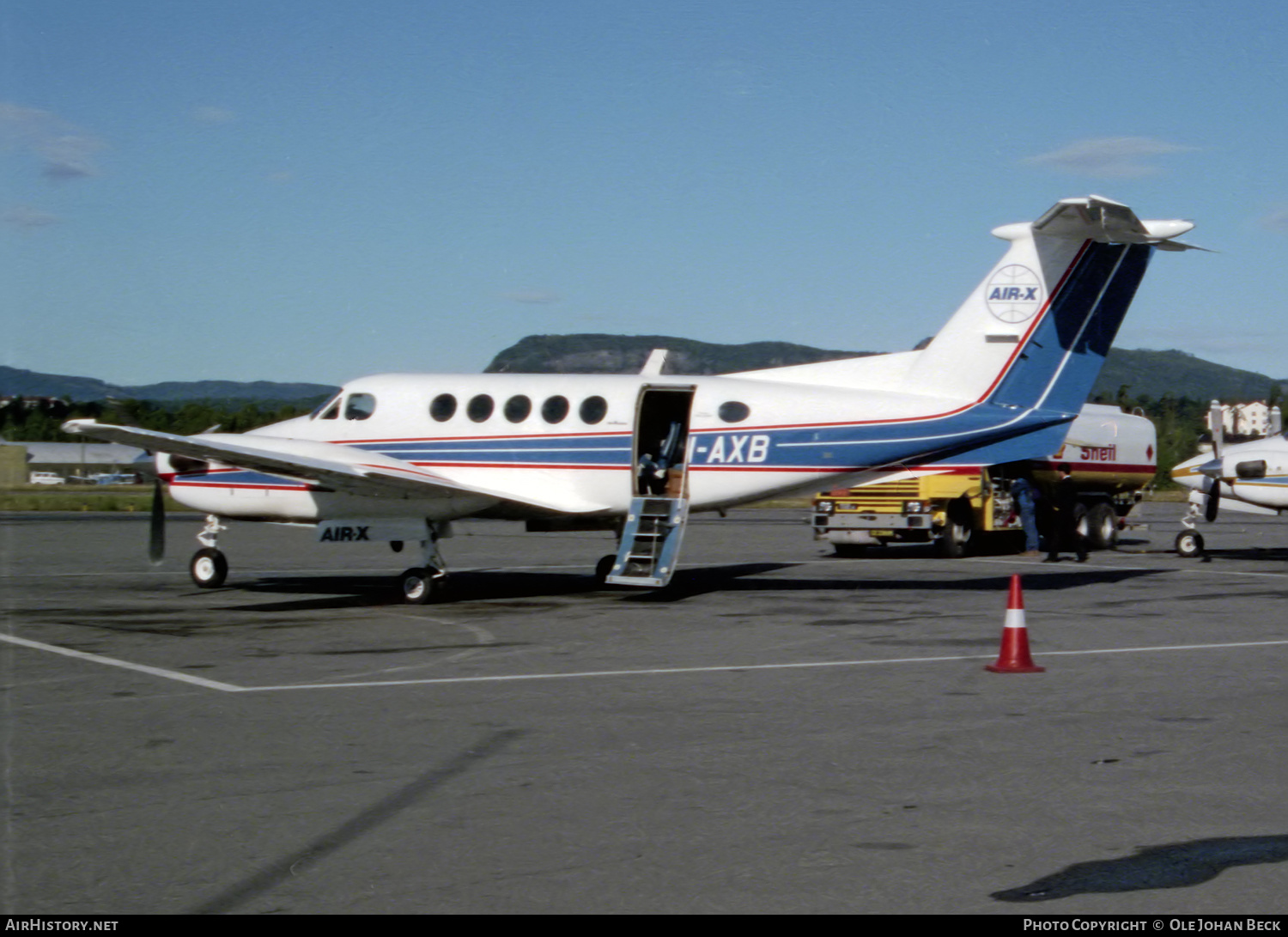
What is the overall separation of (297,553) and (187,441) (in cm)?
1182

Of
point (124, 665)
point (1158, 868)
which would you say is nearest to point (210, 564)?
point (124, 665)

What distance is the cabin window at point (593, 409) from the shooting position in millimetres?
16641

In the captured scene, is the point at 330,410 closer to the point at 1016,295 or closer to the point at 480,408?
the point at 480,408

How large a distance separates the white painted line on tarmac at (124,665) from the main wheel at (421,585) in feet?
15.4

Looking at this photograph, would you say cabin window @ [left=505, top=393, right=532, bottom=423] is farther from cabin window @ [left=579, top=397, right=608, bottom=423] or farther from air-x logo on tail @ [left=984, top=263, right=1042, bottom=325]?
air-x logo on tail @ [left=984, top=263, right=1042, bottom=325]

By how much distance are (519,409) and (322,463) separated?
2.77 metres

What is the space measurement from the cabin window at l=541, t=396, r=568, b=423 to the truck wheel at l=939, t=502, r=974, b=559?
10.3 m

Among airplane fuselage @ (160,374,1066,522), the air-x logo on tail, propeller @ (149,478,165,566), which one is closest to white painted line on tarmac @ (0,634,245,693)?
propeller @ (149,478,165,566)

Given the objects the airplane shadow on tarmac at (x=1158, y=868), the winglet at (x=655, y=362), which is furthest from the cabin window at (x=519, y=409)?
the airplane shadow on tarmac at (x=1158, y=868)

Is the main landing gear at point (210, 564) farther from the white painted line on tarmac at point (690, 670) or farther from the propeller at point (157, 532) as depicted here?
the white painted line on tarmac at point (690, 670)

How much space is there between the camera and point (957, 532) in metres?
24.6

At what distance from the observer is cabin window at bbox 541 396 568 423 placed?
659 inches

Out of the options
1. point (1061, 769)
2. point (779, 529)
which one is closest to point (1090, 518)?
point (779, 529)
